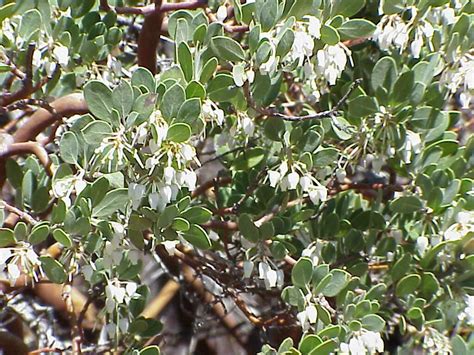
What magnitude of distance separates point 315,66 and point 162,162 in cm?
36

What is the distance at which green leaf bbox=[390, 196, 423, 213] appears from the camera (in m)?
1.49

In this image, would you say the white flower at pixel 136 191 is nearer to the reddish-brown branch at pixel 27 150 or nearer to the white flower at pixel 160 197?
the white flower at pixel 160 197

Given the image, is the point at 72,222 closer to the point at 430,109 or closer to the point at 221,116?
the point at 221,116

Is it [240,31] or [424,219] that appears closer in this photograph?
[240,31]

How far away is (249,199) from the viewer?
1579 mm

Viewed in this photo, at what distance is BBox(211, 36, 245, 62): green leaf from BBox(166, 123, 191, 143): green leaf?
19 centimetres

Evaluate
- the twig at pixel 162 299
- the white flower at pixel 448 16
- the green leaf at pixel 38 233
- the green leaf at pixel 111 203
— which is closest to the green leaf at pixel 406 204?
the white flower at pixel 448 16

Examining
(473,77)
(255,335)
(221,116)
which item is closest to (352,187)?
(473,77)

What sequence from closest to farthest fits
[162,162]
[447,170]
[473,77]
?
1. [162,162]
2. [473,77]
3. [447,170]

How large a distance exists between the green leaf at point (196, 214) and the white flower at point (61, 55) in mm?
346

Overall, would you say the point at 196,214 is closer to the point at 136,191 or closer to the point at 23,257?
the point at 136,191

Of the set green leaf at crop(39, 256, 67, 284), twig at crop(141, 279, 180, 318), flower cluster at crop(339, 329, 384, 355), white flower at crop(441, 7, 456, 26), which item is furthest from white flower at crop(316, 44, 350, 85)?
twig at crop(141, 279, 180, 318)

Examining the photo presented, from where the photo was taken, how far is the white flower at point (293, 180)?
1357mm

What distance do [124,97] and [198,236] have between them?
0.28 m
